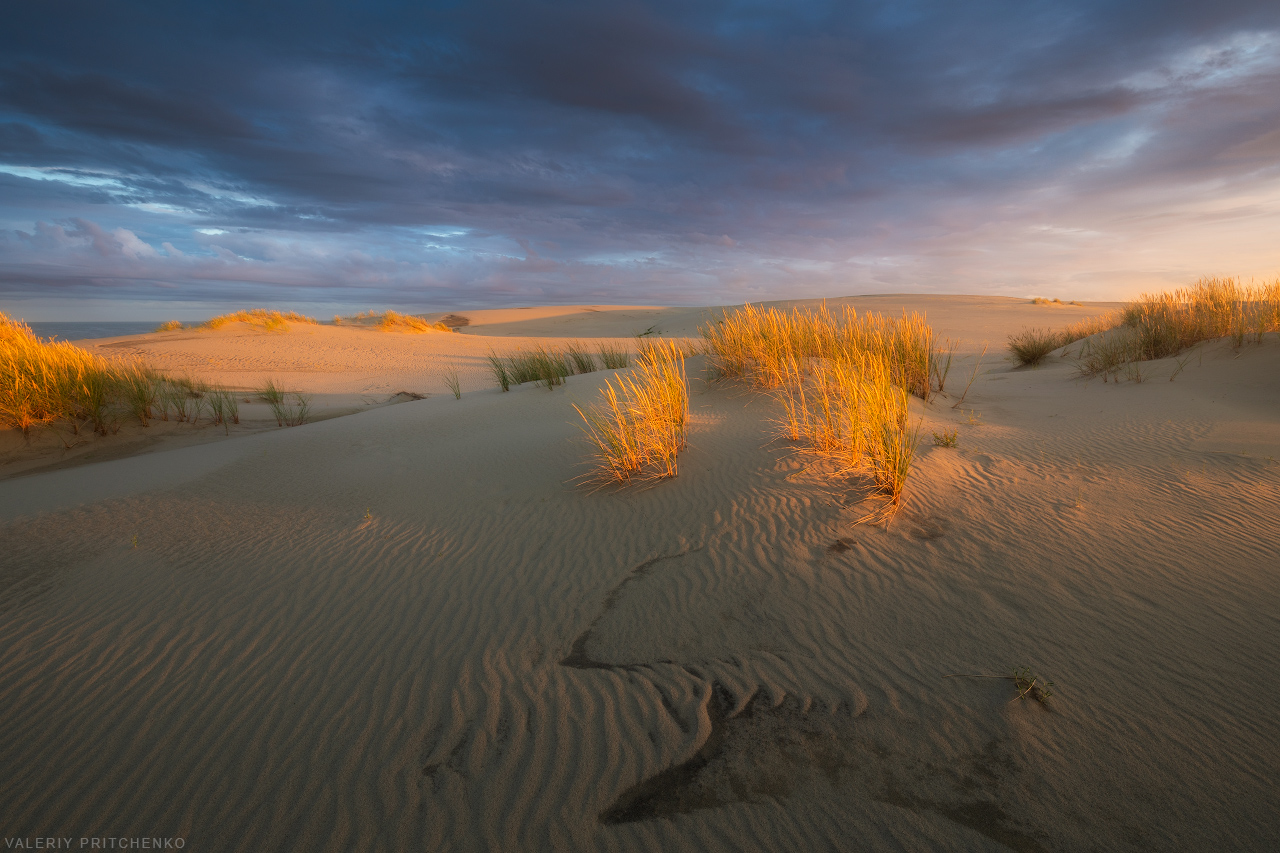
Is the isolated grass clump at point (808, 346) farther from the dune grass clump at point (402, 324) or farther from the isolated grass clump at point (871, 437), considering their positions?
the dune grass clump at point (402, 324)

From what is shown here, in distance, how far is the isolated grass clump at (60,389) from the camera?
664cm

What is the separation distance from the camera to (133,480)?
529cm

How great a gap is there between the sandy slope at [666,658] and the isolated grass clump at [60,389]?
8.97ft

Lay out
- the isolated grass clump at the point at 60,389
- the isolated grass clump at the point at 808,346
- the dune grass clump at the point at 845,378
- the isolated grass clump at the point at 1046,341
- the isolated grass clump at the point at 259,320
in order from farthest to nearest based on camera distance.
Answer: the isolated grass clump at the point at 259,320
the isolated grass clump at the point at 1046,341
the isolated grass clump at the point at 808,346
the isolated grass clump at the point at 60,389
the dune grass clump at the point at 845,378

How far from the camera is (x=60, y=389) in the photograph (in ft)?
22.7

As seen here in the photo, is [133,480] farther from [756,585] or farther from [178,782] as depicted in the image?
[756,585]

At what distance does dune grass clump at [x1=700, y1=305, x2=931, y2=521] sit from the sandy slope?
0.37 meters

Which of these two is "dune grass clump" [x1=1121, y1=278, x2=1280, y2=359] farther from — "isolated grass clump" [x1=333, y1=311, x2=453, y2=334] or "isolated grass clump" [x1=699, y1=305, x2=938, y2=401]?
"isolated grass clump" [x1=333, y1=311, x2=453, y2=334]

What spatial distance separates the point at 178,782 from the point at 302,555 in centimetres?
187

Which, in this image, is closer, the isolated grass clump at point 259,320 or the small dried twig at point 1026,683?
the small dried twig at point 1026,683

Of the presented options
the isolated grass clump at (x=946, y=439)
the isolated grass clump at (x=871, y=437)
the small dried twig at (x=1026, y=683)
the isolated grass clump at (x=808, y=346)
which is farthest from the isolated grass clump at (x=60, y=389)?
the isolated grass clump at (x=946, y=439)

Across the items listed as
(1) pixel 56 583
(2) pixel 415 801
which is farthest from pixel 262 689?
(1) pixel 56 583

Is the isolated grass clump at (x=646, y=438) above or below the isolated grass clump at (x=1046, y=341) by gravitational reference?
below

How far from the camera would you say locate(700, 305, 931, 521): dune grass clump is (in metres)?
3.95
